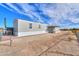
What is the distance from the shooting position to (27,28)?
77.0 inches

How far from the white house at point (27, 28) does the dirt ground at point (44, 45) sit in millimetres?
59

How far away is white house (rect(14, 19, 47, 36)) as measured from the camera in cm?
193

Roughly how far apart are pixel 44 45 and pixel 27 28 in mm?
289

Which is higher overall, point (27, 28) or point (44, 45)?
point (27, 28)

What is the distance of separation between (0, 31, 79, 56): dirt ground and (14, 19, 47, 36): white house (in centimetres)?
6

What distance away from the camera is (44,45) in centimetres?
192

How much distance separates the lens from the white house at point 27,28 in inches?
75.8

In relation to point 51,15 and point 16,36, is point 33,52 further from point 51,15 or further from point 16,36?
point 51,15

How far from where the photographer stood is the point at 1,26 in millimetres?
1937

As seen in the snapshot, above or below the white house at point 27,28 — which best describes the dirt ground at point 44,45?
below

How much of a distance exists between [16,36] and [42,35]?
0.31 m

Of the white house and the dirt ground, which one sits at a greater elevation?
the white house

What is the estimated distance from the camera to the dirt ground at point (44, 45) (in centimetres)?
190

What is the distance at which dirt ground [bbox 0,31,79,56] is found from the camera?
1896mm
